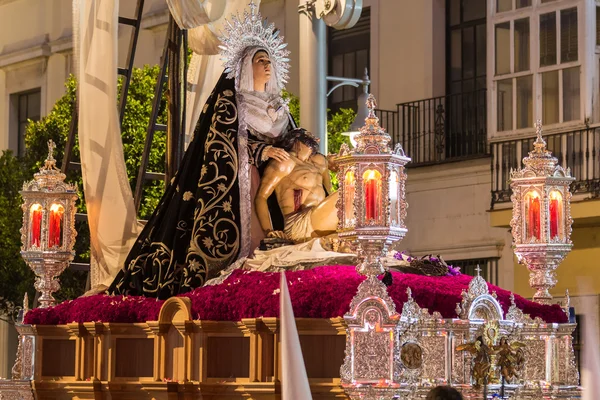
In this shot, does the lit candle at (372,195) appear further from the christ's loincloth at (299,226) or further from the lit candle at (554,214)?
the lit candle at (554,214)

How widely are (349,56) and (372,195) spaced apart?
461 inches

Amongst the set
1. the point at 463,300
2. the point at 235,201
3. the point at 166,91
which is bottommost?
the point at 463,300

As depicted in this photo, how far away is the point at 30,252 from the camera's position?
11008 millimetres

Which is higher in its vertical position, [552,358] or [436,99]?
[436,99]

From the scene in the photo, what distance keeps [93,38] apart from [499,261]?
24.6 feet

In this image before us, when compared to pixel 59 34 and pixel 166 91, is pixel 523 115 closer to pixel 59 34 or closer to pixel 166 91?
pixel 166 91

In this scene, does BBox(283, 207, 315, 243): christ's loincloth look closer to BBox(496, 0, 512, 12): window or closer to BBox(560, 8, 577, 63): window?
BBox(560, 8, 577, 63): window

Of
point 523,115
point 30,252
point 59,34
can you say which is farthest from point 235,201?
point 59,34

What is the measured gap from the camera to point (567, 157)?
16.6m

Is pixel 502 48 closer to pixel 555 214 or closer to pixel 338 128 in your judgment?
pixel 338 128

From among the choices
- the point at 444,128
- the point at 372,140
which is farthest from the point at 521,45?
the point at 372,140

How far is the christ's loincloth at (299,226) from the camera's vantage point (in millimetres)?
9977

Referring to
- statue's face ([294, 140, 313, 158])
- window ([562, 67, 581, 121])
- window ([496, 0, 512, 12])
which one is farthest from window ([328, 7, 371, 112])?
statue's face ([294, 140, 313, 158])

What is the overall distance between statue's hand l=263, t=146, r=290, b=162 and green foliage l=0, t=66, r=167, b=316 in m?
5.33
